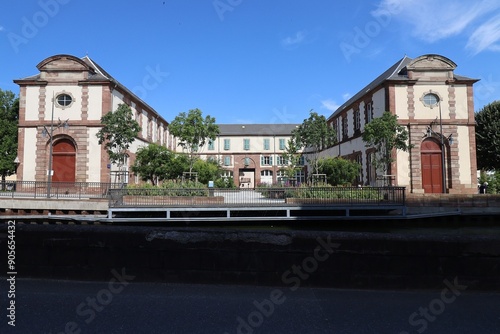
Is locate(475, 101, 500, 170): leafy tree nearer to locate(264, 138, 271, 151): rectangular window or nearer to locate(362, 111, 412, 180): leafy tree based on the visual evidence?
locate(362, 111, 412, 180): leafy tree

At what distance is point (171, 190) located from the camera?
1700cm

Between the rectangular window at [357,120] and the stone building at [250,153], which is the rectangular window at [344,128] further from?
the stone building at [250,153]

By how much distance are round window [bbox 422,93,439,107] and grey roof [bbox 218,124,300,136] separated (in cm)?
2789

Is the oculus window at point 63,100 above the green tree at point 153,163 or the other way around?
above

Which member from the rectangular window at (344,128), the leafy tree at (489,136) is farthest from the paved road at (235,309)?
the leafy tree at (489,136)

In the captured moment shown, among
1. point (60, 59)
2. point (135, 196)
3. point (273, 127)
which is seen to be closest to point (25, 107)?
point (60, 59)

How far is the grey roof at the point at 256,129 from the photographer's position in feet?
173

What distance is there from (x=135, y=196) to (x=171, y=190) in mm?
1732

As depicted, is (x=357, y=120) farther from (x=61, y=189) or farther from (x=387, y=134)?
(x=61, y=189)

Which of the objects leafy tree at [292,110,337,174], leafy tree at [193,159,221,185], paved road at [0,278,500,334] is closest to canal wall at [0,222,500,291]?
paved road at [0,278,500,334]

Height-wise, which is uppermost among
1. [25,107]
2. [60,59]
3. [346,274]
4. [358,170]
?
[60,59]

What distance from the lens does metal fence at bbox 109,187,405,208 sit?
53.5ft

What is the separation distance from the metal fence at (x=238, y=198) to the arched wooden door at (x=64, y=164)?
10.3 meters

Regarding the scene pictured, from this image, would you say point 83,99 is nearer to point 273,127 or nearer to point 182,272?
point 182,272
